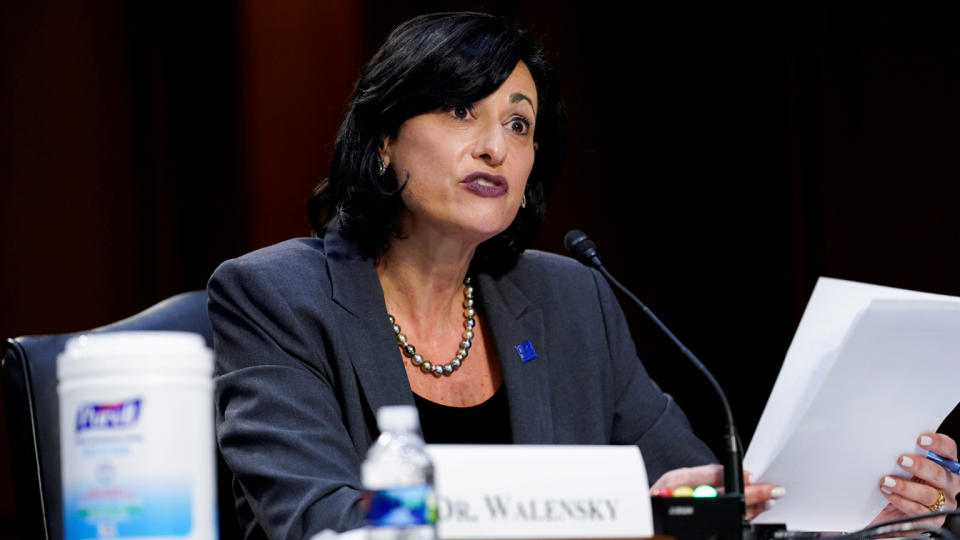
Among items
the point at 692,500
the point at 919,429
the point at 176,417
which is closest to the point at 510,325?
the point at 919,429

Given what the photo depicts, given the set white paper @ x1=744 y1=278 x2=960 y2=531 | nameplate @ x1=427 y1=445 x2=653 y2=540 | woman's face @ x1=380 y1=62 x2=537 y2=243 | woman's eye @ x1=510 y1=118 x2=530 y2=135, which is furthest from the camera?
woman's eye @ x1=510 y1=118 x2=530 y2=135

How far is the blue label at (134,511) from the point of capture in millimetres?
734

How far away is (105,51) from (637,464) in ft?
7.49

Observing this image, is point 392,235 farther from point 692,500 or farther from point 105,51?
point 105,51

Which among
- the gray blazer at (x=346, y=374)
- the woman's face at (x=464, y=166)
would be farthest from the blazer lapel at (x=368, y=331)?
the woman's face at (x=464, y=166)

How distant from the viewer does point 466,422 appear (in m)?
1.78

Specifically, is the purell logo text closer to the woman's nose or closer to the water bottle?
the water bottle

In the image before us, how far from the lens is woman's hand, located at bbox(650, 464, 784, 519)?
1381mm

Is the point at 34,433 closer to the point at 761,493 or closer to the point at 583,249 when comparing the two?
the point at 583,249

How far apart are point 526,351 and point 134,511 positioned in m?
1.18

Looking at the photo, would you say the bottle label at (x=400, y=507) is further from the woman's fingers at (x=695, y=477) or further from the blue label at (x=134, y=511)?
the woman's fingers at (x=695, y=477)

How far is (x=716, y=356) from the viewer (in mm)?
3014

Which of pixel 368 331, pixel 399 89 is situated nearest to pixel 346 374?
pixel 368 331

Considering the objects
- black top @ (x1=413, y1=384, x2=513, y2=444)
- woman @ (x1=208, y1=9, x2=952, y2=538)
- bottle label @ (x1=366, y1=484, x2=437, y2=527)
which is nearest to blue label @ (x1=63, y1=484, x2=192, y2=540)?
bottle label @ (x1=366, y1=484, x2=437, y2=527)
